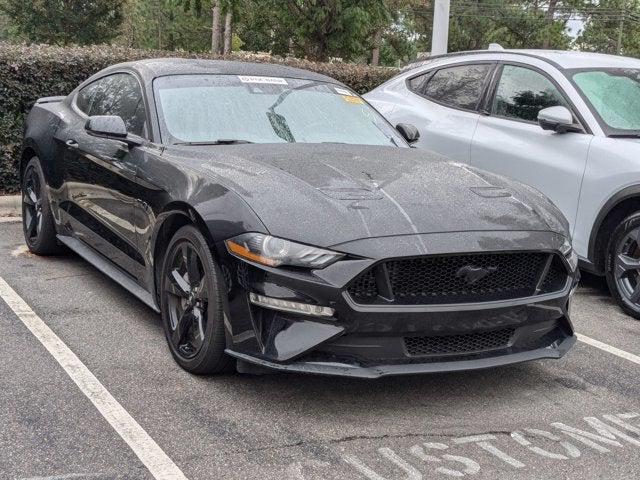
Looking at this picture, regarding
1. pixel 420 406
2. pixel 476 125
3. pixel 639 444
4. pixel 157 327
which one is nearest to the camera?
pixel 639 444

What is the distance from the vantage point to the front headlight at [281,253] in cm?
367

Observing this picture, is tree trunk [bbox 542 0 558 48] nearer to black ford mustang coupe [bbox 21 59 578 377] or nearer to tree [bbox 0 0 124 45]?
tree [bbox 0 0 124 45]

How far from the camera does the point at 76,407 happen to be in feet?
12.6

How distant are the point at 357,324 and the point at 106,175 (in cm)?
234

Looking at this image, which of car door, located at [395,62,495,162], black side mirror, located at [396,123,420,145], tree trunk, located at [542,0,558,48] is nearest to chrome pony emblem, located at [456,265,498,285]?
black side mirror, located at [396,123,420,145]

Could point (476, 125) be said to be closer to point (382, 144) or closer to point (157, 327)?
point (382, 144)

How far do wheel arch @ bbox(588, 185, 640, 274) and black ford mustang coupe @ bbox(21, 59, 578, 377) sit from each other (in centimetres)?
142

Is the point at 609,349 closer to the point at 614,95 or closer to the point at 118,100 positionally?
the point at 614,95

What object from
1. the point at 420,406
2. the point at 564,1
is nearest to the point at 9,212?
the point at 420,406

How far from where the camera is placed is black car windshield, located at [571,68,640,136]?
615 cm

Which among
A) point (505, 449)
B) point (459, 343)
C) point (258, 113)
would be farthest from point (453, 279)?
point (258, 113)

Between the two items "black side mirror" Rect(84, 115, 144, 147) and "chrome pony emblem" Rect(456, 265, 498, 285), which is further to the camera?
"black side mirror" Rect(84, 115, 144, 147)

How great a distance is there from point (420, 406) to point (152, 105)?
2407 mm

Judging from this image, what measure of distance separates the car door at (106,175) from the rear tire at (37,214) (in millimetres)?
476
